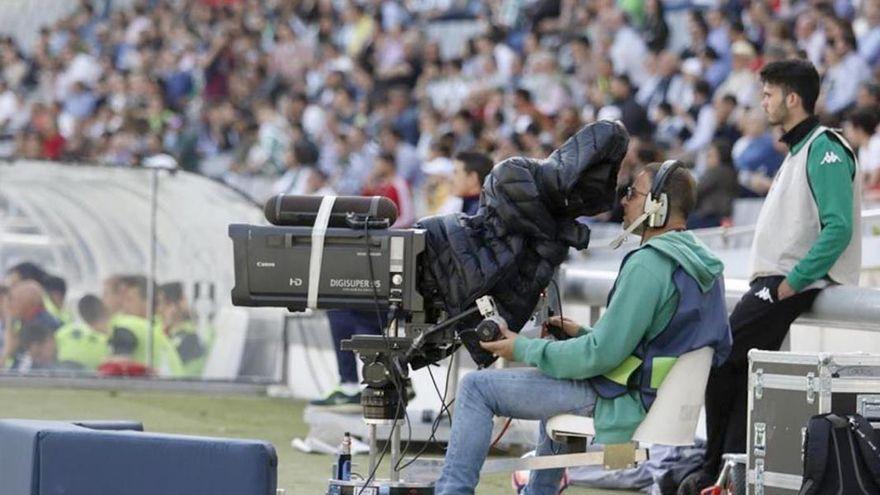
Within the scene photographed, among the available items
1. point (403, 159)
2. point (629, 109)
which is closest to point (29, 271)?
point (403, 159)

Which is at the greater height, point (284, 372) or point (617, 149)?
point (617, 149)

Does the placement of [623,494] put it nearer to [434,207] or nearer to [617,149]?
[617,149]

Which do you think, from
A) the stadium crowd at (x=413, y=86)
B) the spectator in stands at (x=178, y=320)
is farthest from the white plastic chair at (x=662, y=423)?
the spectator in stands at (x=178, y=320)

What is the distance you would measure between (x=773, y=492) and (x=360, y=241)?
172 cm

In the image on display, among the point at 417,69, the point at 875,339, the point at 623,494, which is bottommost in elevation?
the point at 623,494

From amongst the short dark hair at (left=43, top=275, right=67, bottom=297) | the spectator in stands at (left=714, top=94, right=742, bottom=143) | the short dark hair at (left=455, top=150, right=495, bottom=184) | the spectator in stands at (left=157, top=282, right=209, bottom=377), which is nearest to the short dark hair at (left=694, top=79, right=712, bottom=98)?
the spectator in stands at (left=714, top=94, right=742, bottom=143)

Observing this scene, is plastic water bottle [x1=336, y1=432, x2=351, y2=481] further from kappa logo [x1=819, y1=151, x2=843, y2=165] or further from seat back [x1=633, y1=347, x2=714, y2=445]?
kappa logo [x1=819, y1=151, x2=843, y2=165]

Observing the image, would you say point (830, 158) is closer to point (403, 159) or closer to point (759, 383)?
point (759, 383)

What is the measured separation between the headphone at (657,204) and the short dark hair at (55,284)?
285 inches

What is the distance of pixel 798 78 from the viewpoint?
23.8ft

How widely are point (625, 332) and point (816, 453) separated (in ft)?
2.40

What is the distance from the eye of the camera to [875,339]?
25.6 feet

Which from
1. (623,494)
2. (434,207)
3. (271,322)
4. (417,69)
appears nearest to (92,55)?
(417,69)

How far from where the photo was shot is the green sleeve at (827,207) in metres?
7.04
